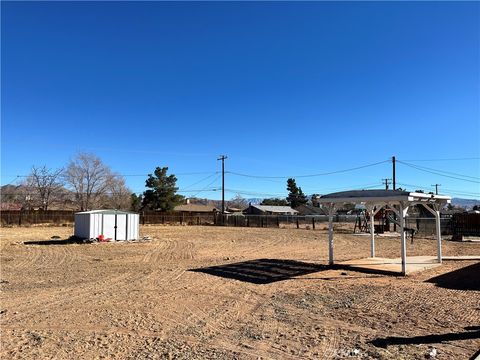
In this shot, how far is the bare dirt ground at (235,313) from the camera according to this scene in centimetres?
570

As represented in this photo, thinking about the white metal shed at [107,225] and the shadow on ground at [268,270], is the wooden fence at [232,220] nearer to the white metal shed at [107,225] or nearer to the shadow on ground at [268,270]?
the shadow on ground at [268,270]

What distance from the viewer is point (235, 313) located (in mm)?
7762

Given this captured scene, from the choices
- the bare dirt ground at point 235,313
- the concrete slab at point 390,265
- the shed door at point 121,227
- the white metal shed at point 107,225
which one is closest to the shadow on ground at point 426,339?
the bare dirt ground at point 235,313

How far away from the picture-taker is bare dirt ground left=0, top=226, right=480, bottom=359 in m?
5.70

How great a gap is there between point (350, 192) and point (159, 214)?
42.5 meters

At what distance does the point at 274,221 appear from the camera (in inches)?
1865

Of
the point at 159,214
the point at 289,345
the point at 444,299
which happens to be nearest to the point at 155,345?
the point at 289,345

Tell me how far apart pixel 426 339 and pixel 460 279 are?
20.8 ft

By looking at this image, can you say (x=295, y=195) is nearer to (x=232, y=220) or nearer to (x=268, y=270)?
(x=232, y=220)

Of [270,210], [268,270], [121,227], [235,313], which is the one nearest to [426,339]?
[235,313]

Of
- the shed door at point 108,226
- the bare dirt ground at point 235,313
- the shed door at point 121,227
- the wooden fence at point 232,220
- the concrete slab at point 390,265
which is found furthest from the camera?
the wooden fence at point 232,220

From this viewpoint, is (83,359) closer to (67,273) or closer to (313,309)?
(313,309)

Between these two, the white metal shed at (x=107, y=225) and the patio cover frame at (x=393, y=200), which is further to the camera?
the white metal shed at (x=107, y=225)

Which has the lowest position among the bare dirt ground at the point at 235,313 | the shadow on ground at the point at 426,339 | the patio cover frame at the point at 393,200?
the bare dirt ground at the point at 235,313
